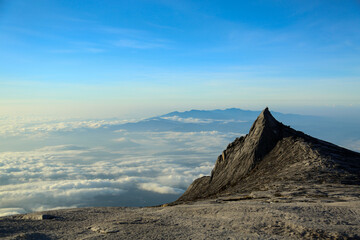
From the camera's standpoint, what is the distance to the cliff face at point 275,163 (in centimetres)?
1690

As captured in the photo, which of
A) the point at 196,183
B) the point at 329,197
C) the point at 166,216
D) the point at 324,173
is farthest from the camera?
the point at 196,183

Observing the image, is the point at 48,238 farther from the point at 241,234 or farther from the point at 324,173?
the point at 324,173

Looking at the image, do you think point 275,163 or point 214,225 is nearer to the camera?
point 214,225

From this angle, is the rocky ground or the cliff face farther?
the cliff face

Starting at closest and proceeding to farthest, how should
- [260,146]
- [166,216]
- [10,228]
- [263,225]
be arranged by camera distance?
[263,225]
[10,228]
[166,216]
[260,146]

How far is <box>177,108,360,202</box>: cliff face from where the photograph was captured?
55.5 feet

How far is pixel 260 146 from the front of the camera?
25.5 metres

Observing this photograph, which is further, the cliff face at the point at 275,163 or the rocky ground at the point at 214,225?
the cliff face at the point at 275,163

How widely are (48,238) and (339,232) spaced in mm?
8572

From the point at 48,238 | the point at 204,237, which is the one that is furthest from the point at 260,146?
the point at 48,238

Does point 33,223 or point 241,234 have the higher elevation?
point 241,234

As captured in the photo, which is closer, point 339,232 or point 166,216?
point 339,232

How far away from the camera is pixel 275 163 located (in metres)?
22.3

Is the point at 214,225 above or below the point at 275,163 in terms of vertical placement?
above
